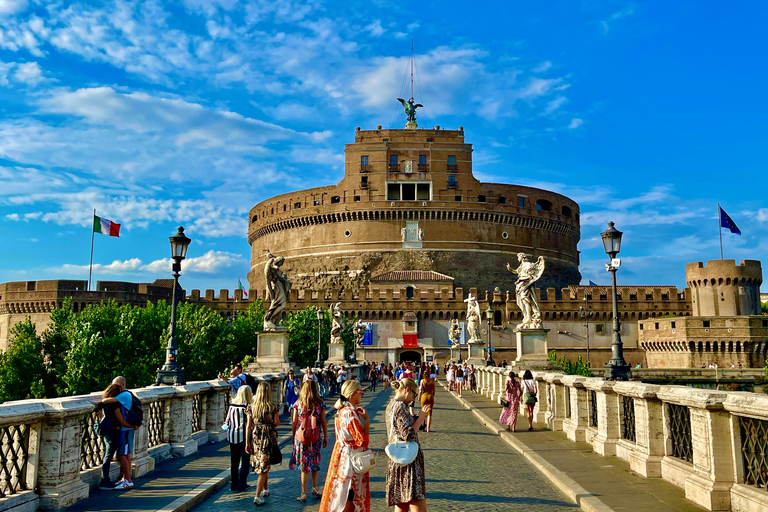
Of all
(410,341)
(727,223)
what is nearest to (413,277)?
(410,341)

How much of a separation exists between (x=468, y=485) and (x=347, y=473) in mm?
2985

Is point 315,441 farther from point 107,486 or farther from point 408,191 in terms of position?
point 408,191

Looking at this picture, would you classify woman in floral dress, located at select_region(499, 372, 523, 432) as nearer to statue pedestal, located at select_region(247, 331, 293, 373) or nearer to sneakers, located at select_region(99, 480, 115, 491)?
statue pedestal, located at select_region(247, 331, 293, 373)

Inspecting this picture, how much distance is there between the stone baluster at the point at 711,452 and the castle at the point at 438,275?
54.9 metres

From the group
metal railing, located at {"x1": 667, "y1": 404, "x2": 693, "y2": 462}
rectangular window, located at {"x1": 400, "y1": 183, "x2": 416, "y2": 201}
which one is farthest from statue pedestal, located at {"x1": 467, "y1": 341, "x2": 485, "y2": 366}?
rectangular window, located at {"x1": 400, "y1": 183, "x2": 416, "y2": 201}

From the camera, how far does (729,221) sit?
62.1 meters

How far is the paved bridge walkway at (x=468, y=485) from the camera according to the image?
23.5ft

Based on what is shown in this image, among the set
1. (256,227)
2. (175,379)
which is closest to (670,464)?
(175,379)

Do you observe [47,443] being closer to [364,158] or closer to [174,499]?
[174,499]

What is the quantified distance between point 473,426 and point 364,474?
10441 mm

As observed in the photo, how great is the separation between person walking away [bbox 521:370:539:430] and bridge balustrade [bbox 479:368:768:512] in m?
2.05

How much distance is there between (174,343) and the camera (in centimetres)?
1230

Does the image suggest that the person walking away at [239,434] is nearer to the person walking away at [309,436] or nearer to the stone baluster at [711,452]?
the person walking away at [309,436]

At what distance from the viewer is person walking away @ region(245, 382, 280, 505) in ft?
25.3
